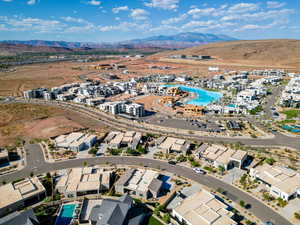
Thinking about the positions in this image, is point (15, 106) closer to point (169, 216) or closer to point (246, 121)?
point (169, 216)

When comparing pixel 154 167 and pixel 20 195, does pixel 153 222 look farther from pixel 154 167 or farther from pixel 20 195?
pixel 20 195

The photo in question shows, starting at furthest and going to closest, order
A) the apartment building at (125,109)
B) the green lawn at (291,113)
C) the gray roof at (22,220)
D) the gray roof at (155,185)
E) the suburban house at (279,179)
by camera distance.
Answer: the apartment building at (125,109), the green lawn at (291,113), the gray roof at (155,185), the suburban house at (279,179), the gray roof at (22,220)

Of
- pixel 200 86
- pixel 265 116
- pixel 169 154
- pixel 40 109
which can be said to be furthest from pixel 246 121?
pixel 40 109

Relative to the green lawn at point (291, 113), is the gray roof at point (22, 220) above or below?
above

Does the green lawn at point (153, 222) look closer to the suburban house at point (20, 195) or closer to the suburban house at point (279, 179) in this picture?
the suburban house at point (20, 195)

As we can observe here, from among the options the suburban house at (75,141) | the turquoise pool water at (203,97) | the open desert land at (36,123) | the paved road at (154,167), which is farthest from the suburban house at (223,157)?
the turquoise pool water at (203,97)

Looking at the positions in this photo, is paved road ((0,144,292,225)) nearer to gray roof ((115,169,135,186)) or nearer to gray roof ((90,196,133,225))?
gray roof ((115,169,135,186))
